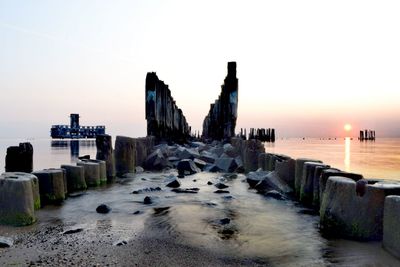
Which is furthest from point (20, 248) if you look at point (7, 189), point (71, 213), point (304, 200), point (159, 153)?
point (159, 153)

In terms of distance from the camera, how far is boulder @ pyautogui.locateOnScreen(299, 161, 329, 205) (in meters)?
7.01

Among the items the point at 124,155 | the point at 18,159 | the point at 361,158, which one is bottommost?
the point at 361,158

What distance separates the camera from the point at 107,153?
10.7m

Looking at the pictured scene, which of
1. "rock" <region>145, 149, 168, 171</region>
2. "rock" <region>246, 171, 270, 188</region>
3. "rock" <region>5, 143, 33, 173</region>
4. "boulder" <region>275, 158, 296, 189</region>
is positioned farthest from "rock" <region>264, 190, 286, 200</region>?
"rock" <region>145, 149, 168, 171</region>

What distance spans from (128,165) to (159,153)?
2.63m

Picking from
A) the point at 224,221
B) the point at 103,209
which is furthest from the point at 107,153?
the point at 224,221

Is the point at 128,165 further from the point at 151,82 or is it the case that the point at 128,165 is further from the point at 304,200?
the point at 151,82

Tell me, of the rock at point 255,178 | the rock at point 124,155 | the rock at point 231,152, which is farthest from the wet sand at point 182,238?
the rock at point 231,152

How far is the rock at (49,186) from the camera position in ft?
22.4

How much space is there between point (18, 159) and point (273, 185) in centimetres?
561

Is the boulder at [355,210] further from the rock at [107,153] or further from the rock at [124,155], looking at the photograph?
the rock at [124,155]

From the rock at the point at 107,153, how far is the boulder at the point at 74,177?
1.90 metres

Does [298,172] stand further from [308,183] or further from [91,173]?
[91,173]

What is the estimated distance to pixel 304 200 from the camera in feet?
23.4
